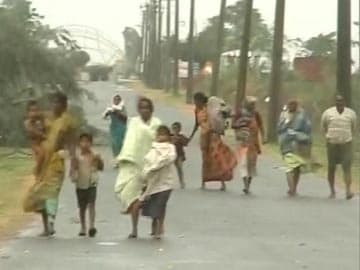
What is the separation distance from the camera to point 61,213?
1780cm

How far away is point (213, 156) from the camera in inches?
878

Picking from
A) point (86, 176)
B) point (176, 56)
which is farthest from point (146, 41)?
point (86, 176)

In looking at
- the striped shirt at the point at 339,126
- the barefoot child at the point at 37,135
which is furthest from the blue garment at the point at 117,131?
the barefoot child at the point at 37,135

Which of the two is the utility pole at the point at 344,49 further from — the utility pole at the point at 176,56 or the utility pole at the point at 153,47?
the utility pole at the point at 153,47

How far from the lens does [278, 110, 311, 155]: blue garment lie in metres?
21.3

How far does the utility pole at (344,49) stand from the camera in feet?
95.6

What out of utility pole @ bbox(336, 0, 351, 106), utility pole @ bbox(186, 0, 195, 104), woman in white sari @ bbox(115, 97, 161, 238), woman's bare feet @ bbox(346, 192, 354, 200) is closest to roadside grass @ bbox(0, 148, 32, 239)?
woman in white sari @ bbox(115, 97, 161, 238)

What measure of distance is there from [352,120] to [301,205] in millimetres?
2257

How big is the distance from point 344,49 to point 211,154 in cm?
789

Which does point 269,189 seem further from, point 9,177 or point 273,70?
point 273,70

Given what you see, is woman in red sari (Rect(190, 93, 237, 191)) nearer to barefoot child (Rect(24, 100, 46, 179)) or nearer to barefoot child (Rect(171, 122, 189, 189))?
barefoot child (Rect(171, 122, 189, 189))

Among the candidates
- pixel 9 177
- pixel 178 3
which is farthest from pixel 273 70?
pixel 178 3

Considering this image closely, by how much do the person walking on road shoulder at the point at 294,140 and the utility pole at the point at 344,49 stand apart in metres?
7.73

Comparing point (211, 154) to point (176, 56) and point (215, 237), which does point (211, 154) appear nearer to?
point (215, 237)
